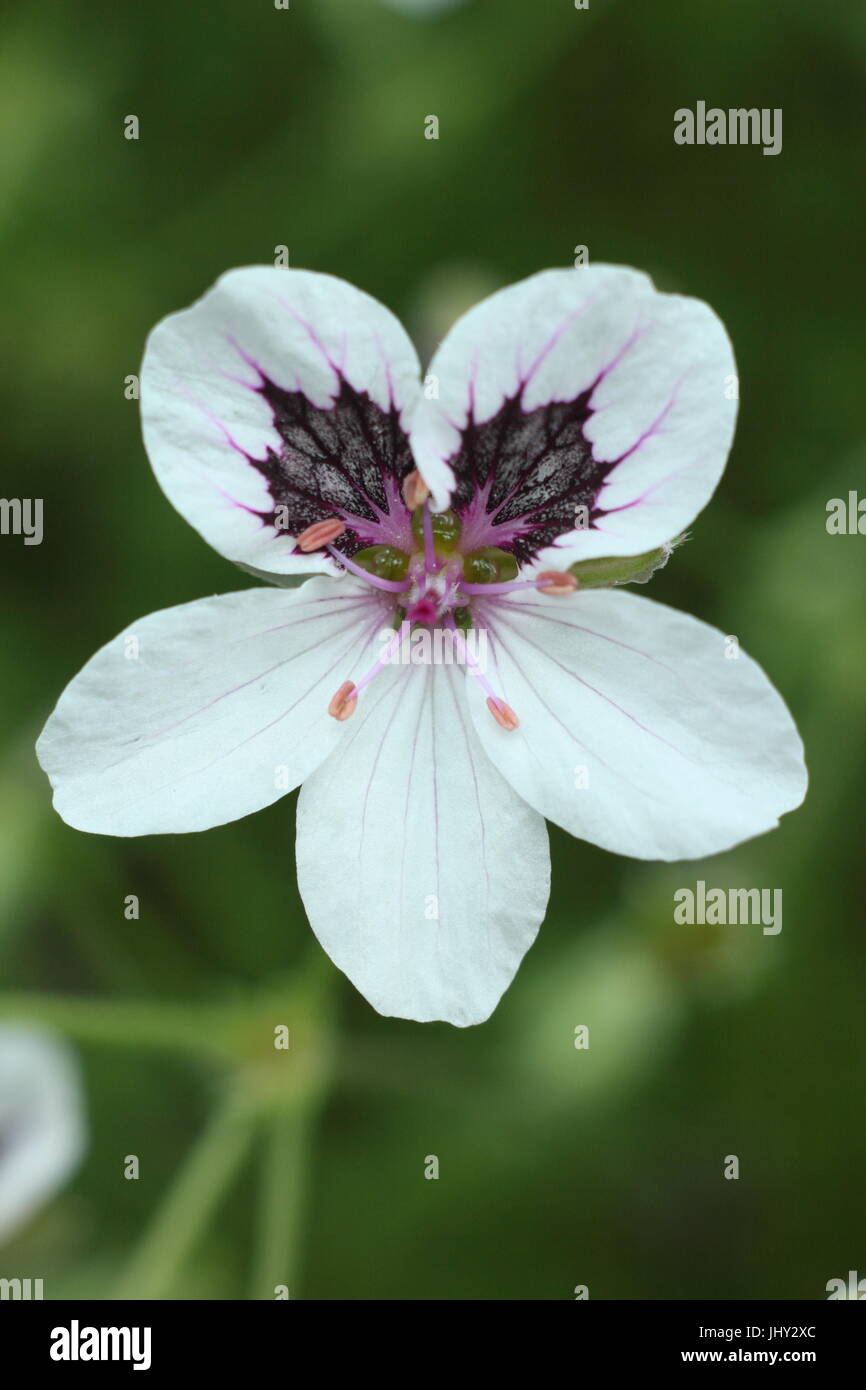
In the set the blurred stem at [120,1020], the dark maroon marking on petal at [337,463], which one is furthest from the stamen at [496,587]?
the blurred stem at [120,1020]

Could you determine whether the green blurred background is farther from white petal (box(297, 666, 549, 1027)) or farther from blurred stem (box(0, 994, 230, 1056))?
white petal (box(297, 666, 549, 1027))

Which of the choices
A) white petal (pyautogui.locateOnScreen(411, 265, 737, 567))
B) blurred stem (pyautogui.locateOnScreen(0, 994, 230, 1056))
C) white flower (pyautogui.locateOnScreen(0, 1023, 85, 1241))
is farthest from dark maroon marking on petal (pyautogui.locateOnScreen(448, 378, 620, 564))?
white flower (pyautogui.locateOnScreen(0, 1023, 85, 1241))

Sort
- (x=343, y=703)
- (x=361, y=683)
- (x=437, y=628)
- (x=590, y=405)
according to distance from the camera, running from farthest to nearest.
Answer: (x=437, y=628) < (x=361, y=683) < (x=343, y=703) < (x=590, y=405)

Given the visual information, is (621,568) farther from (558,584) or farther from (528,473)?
(528,473)

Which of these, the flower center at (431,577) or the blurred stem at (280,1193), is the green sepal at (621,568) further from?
the blurred stem at (280,1193)

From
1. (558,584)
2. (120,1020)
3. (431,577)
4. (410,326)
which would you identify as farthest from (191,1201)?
(410,326)
